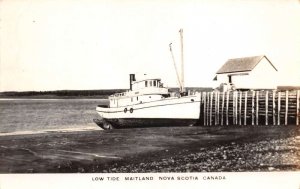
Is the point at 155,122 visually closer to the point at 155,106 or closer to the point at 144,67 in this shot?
the point at 155,106

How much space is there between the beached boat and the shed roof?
1019 millimetres

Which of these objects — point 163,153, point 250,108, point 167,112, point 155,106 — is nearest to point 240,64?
point 250,108

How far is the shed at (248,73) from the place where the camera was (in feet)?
22.9

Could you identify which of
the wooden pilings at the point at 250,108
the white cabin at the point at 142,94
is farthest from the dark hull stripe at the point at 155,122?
the wooden pilings at the point at 250,108

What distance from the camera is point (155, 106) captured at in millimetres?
8781

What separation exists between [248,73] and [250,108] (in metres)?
0.95

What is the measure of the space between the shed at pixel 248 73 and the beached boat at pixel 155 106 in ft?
2.76

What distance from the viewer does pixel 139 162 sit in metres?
6.29

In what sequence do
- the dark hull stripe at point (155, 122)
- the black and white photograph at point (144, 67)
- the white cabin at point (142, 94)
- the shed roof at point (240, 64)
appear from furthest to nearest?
the white cabin at point (142, 94), the dark hull stripe at point (155, 122), the shed roof at point (240, 64), the black and white photograph at point (144, 67)

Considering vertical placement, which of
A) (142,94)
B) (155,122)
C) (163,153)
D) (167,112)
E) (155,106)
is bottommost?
(163,153)

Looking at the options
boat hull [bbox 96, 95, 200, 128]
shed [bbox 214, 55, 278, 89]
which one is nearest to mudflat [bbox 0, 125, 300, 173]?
boat hull [bbox 96, 95, 200, 128]

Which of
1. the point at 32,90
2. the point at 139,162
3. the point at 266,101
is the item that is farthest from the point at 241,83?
the point at 32,90

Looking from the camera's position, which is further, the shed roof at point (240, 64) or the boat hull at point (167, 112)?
the boat hull at point (167, 112)

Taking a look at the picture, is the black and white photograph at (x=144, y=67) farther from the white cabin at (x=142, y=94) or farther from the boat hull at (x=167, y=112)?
the white cabin at (x=142, y=94)
